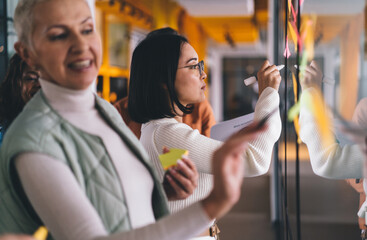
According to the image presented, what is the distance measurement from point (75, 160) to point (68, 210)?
0.10 metres

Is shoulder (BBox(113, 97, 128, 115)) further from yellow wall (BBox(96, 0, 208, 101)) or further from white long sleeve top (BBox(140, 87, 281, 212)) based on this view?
yellow wall (BBox(96, 0, 208, 101))

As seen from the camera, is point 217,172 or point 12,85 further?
point 12,85

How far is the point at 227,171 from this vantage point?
78 centimetres

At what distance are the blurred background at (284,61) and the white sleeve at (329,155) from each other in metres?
0.05

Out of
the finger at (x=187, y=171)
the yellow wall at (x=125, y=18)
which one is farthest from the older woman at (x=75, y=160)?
the yellow wall at (x=125, y=18)

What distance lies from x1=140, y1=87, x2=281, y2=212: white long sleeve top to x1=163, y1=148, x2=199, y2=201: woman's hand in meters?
0.27

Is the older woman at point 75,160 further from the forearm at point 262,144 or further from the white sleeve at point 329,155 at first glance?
the forearm at point 262,144

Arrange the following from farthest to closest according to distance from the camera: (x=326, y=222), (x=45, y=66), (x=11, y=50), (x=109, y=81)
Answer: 1. (x=109, y=81)
2. (x=11, y=50)
3. (x=326, y=222)
4. (x=45, y=66)

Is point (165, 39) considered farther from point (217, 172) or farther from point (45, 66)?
point (217, 172)

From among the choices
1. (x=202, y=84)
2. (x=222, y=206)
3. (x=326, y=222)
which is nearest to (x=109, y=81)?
(x=202, y=84)

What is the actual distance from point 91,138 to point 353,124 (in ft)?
1.74

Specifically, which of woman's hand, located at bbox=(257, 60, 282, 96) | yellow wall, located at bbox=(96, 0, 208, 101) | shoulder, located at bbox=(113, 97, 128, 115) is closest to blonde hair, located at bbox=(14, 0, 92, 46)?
woman's hand, located at bbox=(257, 60, 282, 96)

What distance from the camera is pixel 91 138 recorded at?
35.4 inches

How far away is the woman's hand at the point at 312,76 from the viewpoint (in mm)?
1246
